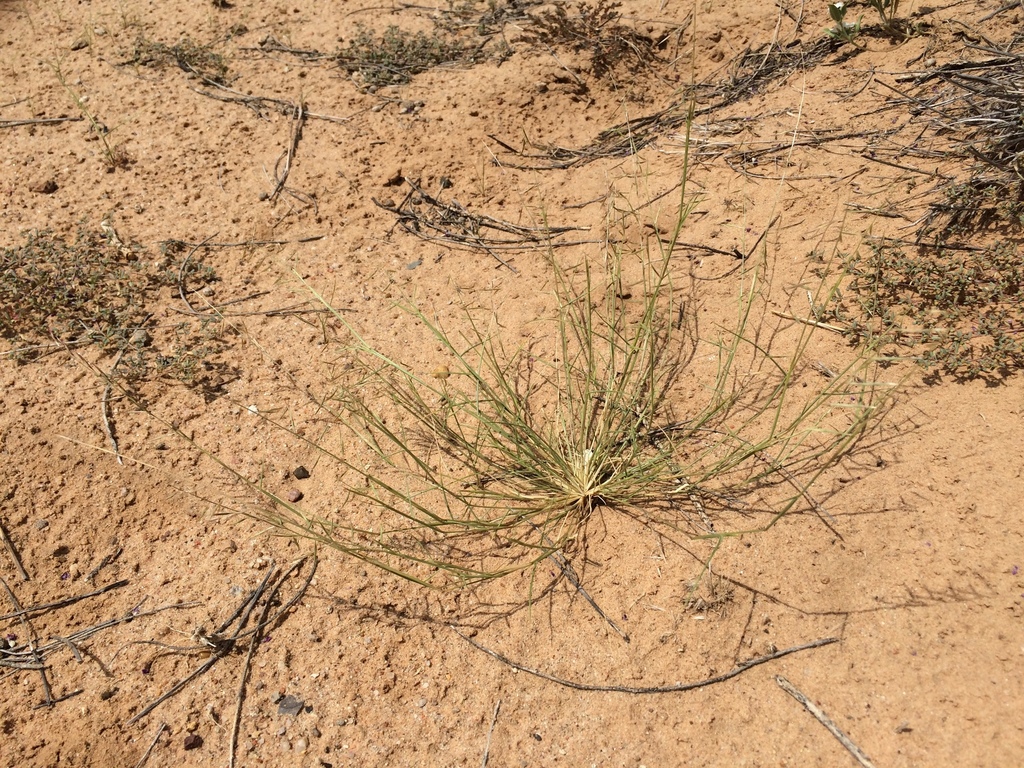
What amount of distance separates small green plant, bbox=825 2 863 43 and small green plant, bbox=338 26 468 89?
1.74 m

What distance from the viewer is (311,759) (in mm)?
1646

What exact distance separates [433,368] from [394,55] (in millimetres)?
2135

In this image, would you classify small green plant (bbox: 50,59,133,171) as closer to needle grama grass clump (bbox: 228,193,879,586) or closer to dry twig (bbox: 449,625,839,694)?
needle grama grass clump (bbox: 228,193,879,586)

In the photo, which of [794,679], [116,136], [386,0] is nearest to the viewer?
[794,679]

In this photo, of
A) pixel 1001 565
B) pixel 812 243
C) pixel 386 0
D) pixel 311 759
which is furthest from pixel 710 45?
pixel 311 759

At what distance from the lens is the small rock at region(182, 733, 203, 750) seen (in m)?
1.67

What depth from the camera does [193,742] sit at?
1676 mm

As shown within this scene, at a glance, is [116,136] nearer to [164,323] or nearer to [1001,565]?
[164,323]

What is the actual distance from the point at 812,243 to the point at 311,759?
215 cm

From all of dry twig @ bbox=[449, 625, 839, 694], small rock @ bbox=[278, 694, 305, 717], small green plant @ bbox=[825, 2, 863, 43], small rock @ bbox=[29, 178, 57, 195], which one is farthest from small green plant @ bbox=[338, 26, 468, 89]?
dry twig @ bbox=[449, 625, 839, 694]

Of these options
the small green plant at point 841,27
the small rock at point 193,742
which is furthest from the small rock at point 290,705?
the small green plant at point 841,27

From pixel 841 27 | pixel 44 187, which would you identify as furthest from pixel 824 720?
pixel 44 187

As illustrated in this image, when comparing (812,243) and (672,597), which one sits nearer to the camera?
(672,597)

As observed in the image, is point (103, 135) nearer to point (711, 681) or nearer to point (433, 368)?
point (433, 368)
